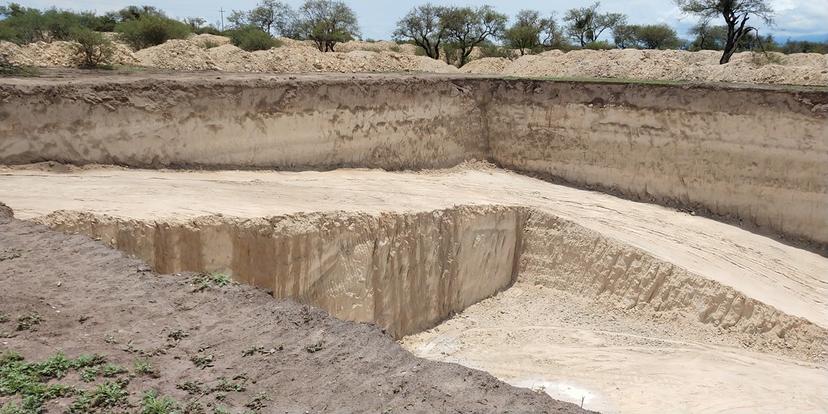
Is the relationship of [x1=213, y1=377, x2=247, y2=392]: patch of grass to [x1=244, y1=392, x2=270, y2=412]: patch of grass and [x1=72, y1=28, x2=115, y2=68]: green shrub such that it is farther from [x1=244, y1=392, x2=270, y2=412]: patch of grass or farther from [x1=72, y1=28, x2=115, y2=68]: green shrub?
[x1=72, y1=28, x2=115, y2=68]: green shrub

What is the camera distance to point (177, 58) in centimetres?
1931

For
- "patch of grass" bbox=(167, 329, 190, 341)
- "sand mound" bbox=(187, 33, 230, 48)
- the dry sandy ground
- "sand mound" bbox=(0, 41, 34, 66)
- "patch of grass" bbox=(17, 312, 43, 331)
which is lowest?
the dry sandy ground

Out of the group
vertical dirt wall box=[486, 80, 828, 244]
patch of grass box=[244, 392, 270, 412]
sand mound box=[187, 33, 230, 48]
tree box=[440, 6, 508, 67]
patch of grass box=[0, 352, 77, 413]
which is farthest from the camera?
tree box=[440, 6, 508, 67]

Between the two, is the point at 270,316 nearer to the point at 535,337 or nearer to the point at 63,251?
the point at 63,251

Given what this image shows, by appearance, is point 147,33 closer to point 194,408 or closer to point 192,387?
point 192,387

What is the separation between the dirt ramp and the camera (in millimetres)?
9155

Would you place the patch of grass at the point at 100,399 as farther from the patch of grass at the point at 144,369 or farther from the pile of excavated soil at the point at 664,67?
the pile of excavated soil at the point at 664,67

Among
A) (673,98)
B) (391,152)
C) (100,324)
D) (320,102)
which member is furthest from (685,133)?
(100,324)

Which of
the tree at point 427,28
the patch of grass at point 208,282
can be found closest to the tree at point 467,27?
the tree at point 427,28

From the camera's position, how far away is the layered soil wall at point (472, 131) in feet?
Answer: 41.0

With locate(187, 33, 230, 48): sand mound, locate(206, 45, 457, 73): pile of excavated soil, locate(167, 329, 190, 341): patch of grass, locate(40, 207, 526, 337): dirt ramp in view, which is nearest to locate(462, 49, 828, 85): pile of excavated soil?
locate(206, 45, 457, 73): pile of excavated soil

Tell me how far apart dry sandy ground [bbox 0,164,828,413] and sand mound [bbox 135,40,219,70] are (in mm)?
6591

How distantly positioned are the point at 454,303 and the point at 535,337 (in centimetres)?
175

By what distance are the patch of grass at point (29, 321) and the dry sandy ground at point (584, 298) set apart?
3705 mm
